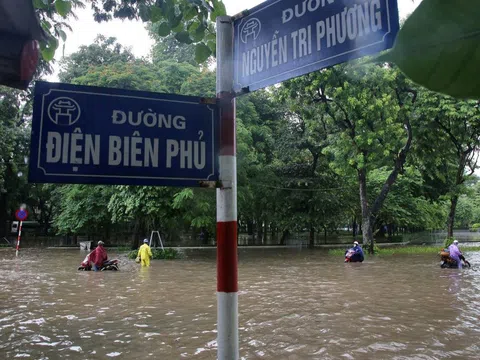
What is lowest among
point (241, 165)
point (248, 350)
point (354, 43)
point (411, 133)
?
point (248, 350)

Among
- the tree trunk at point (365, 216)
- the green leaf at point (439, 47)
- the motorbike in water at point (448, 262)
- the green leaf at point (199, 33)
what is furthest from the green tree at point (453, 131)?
the green leaf at point (439, 47)

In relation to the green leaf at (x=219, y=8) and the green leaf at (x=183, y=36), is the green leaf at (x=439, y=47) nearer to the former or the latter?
the green leaf at (x=219, y=8)

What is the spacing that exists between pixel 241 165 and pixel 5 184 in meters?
16.4

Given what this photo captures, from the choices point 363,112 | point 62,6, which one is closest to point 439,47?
point 62,6

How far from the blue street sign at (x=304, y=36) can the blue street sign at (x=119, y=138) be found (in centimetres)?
32

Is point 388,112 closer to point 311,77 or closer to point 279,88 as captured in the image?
point 311,77

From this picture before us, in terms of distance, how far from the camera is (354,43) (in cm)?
144

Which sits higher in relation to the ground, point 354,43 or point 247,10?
point 247,10

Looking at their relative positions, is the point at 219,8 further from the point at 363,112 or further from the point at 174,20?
the point at 363,112

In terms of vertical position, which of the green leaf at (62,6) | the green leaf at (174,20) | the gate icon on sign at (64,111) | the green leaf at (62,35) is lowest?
the gate icon on sign at (64,111)

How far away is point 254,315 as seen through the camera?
23.2ft

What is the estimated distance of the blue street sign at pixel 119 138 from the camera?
154 cm

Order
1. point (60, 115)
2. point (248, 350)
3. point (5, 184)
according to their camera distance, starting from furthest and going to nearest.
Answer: point (5, 184), point (248, 350), point (60, 115)

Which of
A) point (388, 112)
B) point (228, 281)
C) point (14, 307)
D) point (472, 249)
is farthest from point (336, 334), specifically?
point (472, 249)
